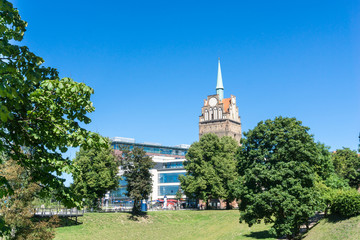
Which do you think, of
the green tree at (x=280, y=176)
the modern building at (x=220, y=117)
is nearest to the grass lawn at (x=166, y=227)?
the green tree at (x=280, y=176)

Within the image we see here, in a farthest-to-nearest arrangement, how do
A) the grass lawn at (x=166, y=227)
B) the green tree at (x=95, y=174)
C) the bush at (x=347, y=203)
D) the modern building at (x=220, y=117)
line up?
the modern building at (x=220, y=117), the green tree at (x=95, y=174), the grass lawn at (x=166, y=227), the bush at (x=347, y=203)

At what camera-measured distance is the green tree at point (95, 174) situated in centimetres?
5406

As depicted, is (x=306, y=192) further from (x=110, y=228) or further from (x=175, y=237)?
(x=110, y=228)

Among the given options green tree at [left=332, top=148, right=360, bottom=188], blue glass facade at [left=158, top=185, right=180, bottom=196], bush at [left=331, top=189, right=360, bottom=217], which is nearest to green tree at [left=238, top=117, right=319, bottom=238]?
bush at [left=331, top=189, right=360, bottom=217]

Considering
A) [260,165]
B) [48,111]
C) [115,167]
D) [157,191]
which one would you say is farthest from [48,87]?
[157,191]

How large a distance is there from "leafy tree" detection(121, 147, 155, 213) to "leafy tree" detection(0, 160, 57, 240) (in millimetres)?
28335

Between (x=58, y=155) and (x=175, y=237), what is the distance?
39.0m

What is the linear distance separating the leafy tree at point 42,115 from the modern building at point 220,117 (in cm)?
9568

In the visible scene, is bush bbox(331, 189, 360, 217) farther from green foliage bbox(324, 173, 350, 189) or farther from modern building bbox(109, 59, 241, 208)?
modern building bbox(109, 59, 241, 208)

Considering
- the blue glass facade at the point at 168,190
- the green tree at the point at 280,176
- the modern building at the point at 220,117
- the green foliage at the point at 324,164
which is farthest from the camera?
the modern building at the point at 220,117

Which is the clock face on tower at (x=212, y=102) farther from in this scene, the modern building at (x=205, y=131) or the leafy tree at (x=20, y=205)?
the leafy tree at (x=20, y=205)

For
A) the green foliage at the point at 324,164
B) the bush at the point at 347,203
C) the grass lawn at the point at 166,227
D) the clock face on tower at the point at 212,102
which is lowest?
the grass lawn at the point at 166,227

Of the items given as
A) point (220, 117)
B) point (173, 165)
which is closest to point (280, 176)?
point (173, 165)

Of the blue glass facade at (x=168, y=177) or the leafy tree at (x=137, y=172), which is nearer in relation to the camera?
the leafy tree at (x=137, y=172)
